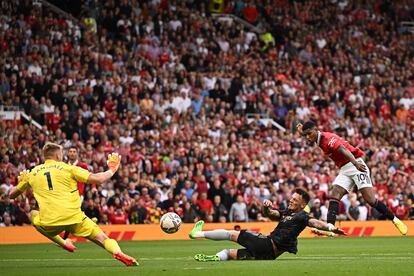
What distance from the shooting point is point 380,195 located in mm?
33562

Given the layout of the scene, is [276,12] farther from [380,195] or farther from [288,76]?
[380,195]

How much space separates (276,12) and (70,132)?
583 inches

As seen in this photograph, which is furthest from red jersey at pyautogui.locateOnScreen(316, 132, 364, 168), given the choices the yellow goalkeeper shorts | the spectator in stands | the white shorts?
the spectator in stands

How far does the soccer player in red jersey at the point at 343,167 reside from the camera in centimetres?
1973

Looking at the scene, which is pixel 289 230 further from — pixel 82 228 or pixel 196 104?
pixel 196 104

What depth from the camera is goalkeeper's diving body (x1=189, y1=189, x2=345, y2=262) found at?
1622cm

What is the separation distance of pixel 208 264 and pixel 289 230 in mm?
1470

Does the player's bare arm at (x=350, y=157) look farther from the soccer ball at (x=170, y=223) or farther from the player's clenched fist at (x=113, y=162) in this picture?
the player's clenched fist at (x=113, y=162)

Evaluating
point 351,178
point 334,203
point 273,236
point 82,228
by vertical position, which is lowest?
point 334,203

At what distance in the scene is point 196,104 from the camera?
35438mm

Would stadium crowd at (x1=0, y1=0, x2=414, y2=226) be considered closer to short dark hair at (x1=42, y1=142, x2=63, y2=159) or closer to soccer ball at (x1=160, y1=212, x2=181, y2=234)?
soccer ball at (x1=160, y1=212, x2=181, y2=234)

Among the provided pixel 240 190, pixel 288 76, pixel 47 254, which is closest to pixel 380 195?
pixel 240 190

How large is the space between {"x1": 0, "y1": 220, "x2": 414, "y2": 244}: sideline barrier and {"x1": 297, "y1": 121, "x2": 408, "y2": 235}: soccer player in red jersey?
9335mm

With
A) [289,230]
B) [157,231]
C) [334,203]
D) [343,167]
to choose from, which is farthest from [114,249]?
[157,231]
